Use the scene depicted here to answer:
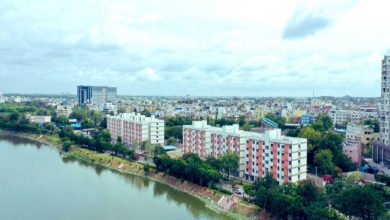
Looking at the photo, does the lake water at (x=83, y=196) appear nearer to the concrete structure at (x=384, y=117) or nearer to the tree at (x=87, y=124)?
the concrete structure at (x=384, y=117)

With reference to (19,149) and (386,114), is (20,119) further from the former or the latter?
(386,114)

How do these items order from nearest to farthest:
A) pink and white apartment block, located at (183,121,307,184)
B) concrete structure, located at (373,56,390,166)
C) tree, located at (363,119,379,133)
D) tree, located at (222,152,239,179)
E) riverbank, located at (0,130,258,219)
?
riverbank, located at (0,130,258,219) → pink and white apartment block, located at (183,121,307,184) → tree, located at (222,152,239,179) → concrete structure, located at (373,56,390,166) → tree, located at (363,119,379,133)

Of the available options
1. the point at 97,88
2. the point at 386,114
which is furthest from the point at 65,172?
the point at 97,88

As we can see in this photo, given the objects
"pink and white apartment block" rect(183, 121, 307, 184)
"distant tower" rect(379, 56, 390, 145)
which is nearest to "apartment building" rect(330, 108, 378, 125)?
"distant tower" rect(379, 56, 390, 145)

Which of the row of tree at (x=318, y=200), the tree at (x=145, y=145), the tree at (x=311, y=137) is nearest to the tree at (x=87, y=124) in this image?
the tree at (x=145, y=145)

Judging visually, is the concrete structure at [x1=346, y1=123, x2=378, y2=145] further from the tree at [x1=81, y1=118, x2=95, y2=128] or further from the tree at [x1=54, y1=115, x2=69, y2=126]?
the tree at [x1=54, y1=115, x2=69, y2=126]

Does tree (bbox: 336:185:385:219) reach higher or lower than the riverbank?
higher
